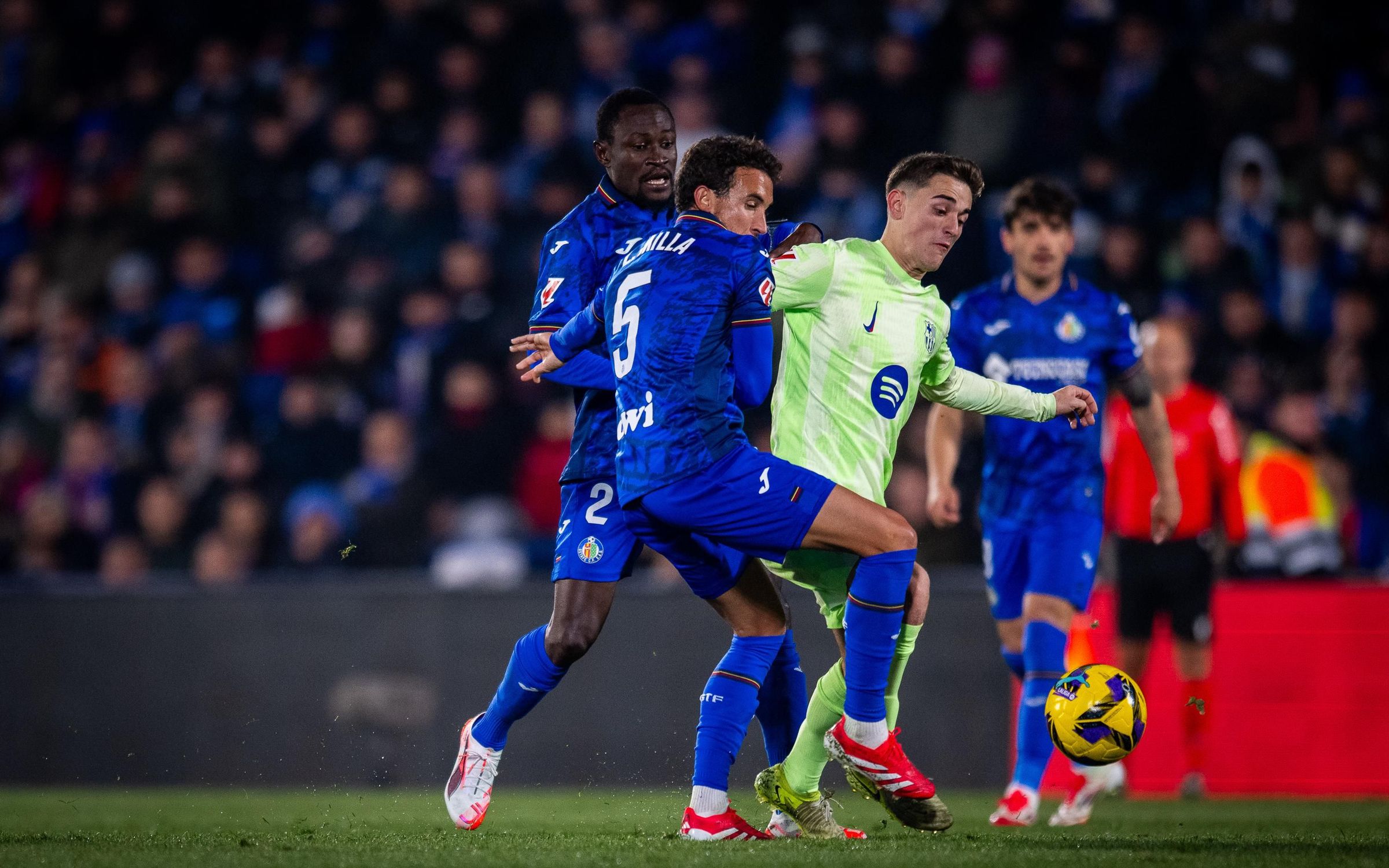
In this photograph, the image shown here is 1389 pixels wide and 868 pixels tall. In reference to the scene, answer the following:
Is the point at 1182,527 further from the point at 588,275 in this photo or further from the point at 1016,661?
the point at 588,275

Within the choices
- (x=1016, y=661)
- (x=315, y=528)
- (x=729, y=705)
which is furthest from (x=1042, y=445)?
(x=315, y=528)

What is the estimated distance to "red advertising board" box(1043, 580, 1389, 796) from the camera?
24.8 ft

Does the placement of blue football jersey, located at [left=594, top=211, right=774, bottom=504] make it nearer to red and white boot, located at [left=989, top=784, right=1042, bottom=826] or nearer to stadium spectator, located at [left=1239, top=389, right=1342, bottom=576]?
red and white boot, located at [left=989, top=784, right=1042, bottom=826]

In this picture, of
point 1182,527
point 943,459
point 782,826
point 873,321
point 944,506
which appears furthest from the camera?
point 1182,527

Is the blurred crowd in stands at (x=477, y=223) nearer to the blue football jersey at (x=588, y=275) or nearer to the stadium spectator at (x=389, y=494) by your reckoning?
the stadium spectator at (x=389, y=494)

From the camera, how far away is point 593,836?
Result: 16.1ft

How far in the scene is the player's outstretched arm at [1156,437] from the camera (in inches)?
Answer: 234

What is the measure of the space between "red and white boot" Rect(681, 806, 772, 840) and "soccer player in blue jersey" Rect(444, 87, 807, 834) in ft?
1.17

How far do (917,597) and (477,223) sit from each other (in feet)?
20.4

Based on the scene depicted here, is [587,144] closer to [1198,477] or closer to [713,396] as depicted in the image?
[1198,477]

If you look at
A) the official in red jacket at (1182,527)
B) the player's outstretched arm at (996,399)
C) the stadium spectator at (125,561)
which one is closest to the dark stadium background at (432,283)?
the stadium spectator at (125,561)

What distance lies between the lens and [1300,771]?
24.9 feet

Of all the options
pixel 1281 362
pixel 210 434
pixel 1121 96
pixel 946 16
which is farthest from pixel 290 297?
pixel 1281 362

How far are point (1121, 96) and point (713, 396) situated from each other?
264 inches
